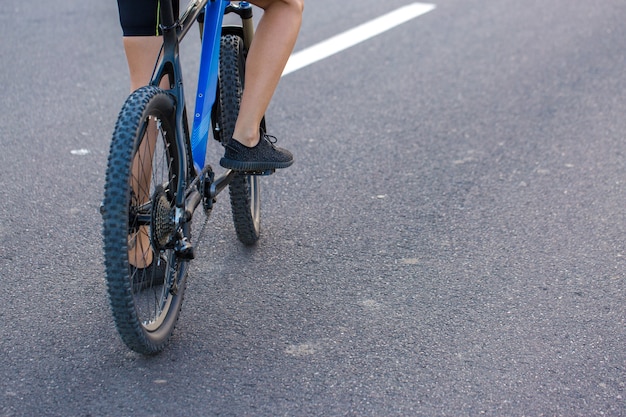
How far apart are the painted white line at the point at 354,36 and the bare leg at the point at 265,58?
3051mm

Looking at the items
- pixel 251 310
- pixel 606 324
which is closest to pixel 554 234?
pixel 606 324

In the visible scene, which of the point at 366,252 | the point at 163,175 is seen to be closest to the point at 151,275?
the point at 163,175

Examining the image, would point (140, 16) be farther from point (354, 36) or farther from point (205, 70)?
point (354, 36)

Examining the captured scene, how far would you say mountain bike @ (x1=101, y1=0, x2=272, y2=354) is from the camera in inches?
102

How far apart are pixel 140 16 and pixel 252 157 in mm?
649

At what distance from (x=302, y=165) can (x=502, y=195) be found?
3.49 ft

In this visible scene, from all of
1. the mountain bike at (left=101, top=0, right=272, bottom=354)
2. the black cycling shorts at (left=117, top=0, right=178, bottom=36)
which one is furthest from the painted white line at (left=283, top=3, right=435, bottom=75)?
the black cycling shorts at (left=117, top=0, right=178, bottom=36)

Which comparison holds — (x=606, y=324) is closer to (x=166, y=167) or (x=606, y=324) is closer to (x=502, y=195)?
(x=502, y=195)

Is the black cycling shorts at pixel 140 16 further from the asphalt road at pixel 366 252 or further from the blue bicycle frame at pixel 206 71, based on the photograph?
the asphalt road at pixel 366 252

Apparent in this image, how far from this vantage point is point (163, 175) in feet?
10.3

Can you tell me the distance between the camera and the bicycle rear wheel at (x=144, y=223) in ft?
8.46

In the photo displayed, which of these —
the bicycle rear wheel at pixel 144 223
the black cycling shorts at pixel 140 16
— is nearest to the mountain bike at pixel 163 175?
the bicycle rear wheel at pixel 144 223

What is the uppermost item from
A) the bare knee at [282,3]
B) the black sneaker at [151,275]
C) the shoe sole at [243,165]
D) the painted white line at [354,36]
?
the bare knee at [282,3]

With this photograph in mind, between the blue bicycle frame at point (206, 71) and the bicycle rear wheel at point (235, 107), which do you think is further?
the bicycle rear wheel at point (235, 107)
